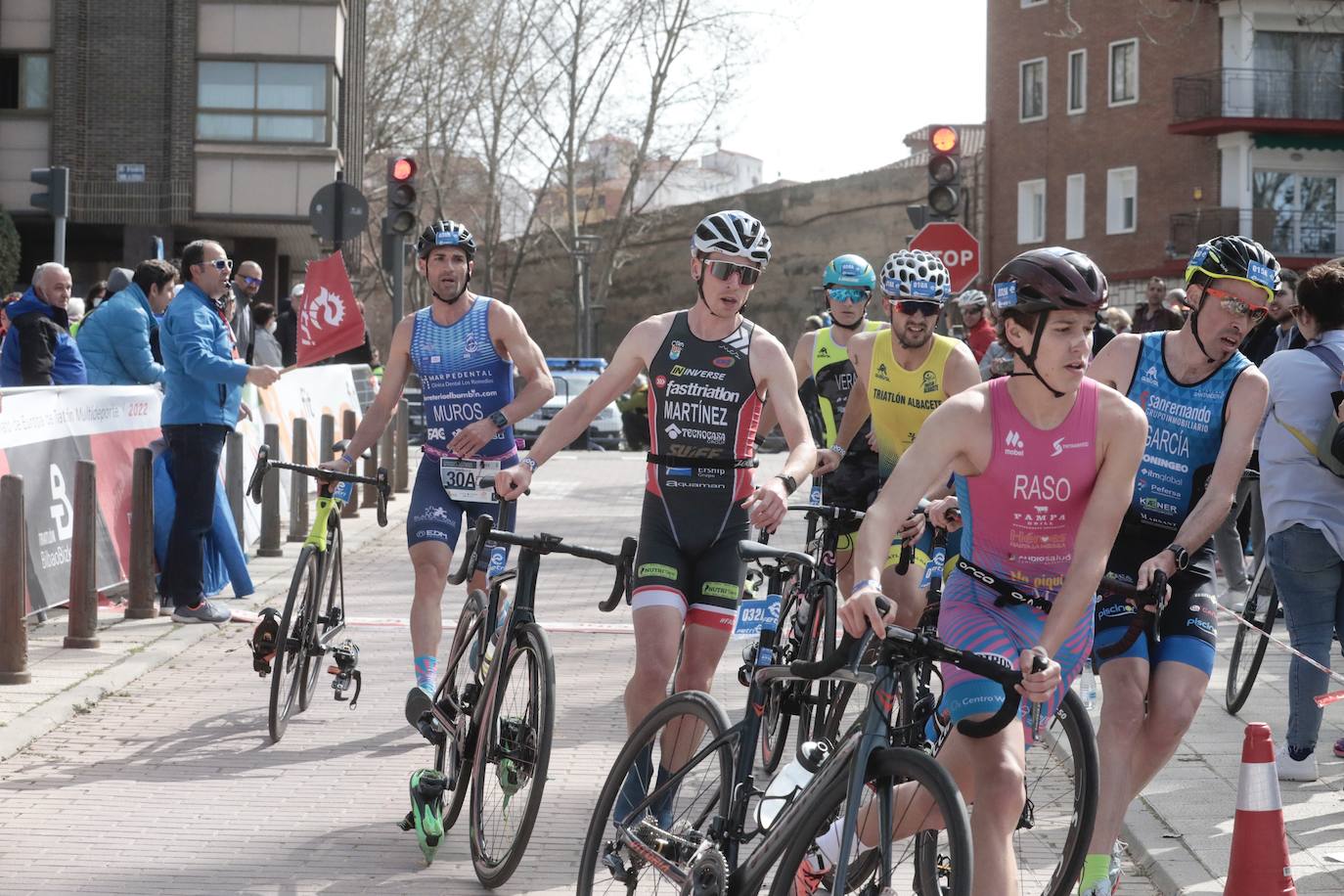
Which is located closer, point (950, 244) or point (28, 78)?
point (950, 244)

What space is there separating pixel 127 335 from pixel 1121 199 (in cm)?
4095

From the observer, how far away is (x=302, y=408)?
17.7m

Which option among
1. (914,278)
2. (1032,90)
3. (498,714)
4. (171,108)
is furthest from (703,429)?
(1032,90)

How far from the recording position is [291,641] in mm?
8328

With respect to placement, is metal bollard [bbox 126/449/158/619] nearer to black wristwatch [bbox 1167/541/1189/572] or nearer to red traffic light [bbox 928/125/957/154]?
black wristwatch [bbox 1167/541/1189/572]

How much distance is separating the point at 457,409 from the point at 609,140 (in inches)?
1837

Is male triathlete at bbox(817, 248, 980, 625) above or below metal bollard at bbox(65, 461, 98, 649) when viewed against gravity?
above

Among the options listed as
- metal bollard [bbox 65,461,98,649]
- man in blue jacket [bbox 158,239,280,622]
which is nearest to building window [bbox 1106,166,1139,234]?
man in blue jacket [bbox 158,239,280,622]

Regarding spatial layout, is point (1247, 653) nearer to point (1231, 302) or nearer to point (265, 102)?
point (1231, 302)

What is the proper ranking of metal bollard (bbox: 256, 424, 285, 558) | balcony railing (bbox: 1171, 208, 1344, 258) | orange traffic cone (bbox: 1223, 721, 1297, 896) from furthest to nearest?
balcony railing (bbox: 1171, 208, 1344, 258)
metal bollard (bbox: 256, 424, 285, 558)
orange traffic cone (bbox: 1223, 721, 1297, 896)

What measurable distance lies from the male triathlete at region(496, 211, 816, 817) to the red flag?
999 centimetres

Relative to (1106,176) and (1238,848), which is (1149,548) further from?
(1106,176)

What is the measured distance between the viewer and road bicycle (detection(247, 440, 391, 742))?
822cm

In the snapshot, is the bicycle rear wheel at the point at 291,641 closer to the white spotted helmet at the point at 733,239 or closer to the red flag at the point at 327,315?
the white spotted helmet at the point at 733,239
